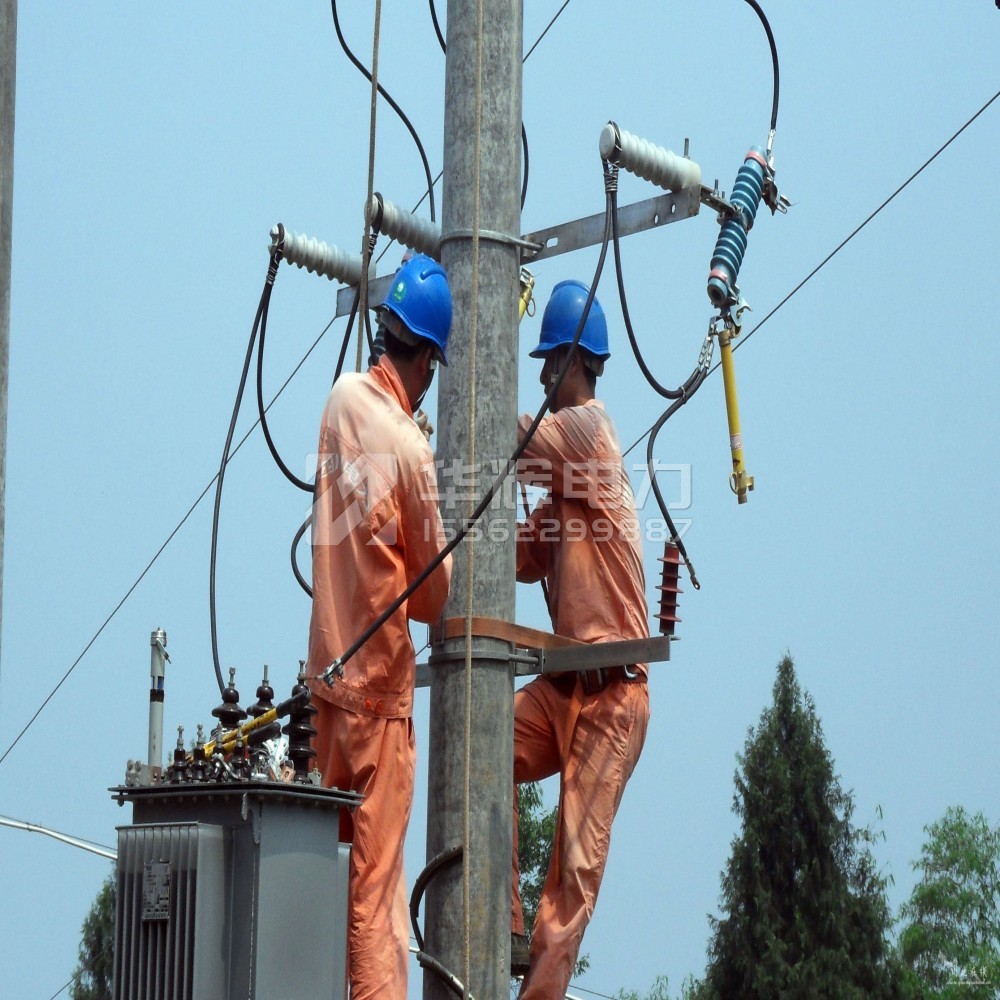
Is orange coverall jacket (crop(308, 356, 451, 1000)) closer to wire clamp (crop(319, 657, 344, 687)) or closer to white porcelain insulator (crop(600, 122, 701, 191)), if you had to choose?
wire clamp (crop(319, 657, 344, 687))

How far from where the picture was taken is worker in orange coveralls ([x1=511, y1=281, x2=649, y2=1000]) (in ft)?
18.4

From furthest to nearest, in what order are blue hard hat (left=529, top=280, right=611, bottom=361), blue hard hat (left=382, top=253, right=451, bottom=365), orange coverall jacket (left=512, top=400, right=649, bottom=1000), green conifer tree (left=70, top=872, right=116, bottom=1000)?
green conifer tree (left=70, top=872, right=116, bottom=1000) → blue hard hat (left=529, top=280, right=611, bottom=361) → orange coverall jacket (left=512, top=400, right=649, bottom=1000) → blue hard hat (left=382, top=253, right=451, bottom=365)

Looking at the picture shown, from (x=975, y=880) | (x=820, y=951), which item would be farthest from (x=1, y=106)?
(x=975, y=880)

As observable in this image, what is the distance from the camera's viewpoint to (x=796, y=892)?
25984 millimetres

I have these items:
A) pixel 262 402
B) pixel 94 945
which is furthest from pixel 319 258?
pixel 94 945

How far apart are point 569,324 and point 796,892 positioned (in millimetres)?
21032

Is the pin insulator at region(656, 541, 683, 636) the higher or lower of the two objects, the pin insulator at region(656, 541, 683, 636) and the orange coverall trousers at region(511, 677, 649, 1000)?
the higher

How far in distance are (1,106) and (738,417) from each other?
2554mm

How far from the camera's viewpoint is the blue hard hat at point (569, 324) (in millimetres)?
6172

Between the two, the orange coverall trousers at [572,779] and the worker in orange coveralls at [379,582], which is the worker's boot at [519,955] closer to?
the orange coverall trousers at [572,779]

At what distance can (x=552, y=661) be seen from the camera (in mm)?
5438

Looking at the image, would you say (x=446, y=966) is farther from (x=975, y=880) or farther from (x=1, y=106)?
(x=975, y=880)

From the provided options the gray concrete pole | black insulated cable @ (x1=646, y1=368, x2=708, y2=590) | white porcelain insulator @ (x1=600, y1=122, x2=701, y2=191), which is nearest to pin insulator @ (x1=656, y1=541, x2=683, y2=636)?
black insulated cable @ (x1=646, y1=368, x2=708, y2=590)

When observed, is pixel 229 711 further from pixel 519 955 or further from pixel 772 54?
pixel 772 54
